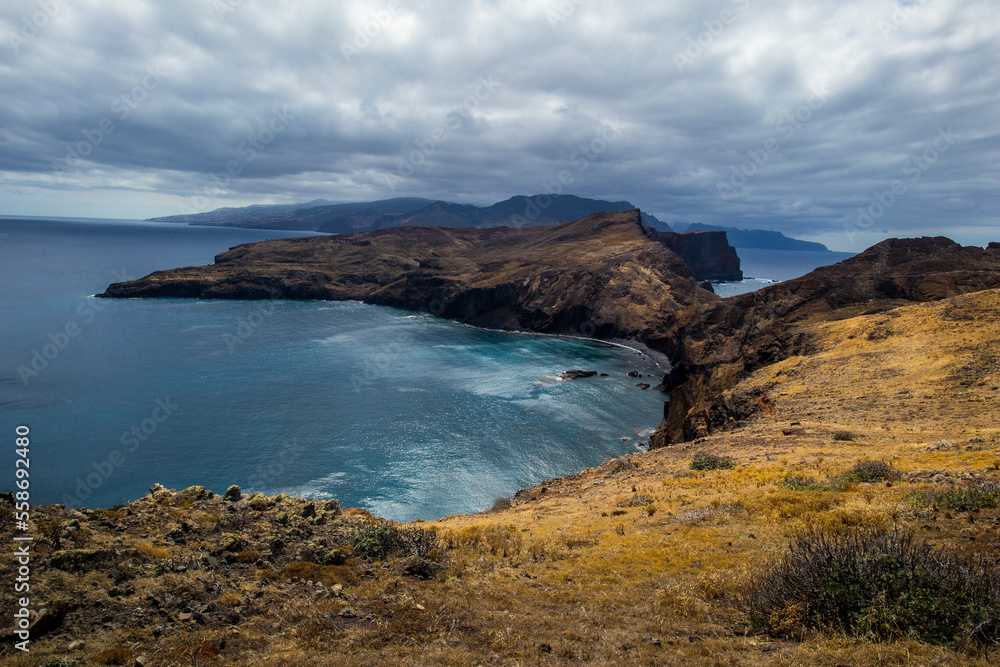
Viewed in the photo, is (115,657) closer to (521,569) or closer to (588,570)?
(521,569)

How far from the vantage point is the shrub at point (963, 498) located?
34.1 ft

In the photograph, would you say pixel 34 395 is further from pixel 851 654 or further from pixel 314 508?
pixel 851 654

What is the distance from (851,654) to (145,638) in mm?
11173

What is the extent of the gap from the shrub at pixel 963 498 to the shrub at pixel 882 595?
3.04 metres

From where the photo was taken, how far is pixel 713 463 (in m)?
20.7

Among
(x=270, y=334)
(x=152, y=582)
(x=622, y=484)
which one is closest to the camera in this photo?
(x=152, y=582)

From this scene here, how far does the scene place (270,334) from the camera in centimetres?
9006

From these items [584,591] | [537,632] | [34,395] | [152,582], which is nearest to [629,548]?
[584,591]

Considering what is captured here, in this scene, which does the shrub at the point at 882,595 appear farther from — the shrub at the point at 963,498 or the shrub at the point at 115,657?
the shrub at the point at 115,657

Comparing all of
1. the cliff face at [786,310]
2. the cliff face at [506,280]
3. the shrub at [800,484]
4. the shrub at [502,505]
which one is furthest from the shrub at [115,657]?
the cliff face at [506,280]

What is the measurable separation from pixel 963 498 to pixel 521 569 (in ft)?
35.6

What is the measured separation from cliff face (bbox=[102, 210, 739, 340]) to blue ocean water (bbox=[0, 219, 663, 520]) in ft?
45.2

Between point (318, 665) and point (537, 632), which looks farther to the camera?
point (537, 632)

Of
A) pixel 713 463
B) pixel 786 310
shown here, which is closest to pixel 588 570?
pixel 713 463
